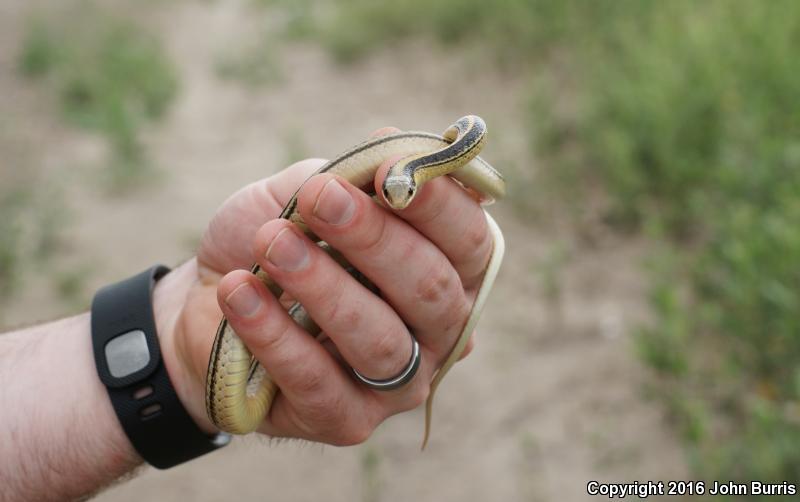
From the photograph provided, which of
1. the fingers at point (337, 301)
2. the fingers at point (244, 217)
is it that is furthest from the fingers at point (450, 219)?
the fingers at point (244, 217)

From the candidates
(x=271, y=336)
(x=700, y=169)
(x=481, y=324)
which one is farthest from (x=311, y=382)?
(x=700, y=169)

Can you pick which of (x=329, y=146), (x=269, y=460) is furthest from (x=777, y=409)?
(x=329, y=146)

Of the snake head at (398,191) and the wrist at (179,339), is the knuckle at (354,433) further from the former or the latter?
the snake head at (398,191)

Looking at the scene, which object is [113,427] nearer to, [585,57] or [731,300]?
[731,300]

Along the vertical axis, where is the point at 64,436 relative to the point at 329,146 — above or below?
above

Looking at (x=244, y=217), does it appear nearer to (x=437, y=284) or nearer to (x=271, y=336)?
(x=271, y=336)

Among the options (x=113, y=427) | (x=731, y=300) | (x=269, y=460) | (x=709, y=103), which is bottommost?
(x=269, y=460)

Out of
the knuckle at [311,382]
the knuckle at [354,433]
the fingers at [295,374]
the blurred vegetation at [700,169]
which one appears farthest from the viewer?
the blurred vegetation at [700,169]
